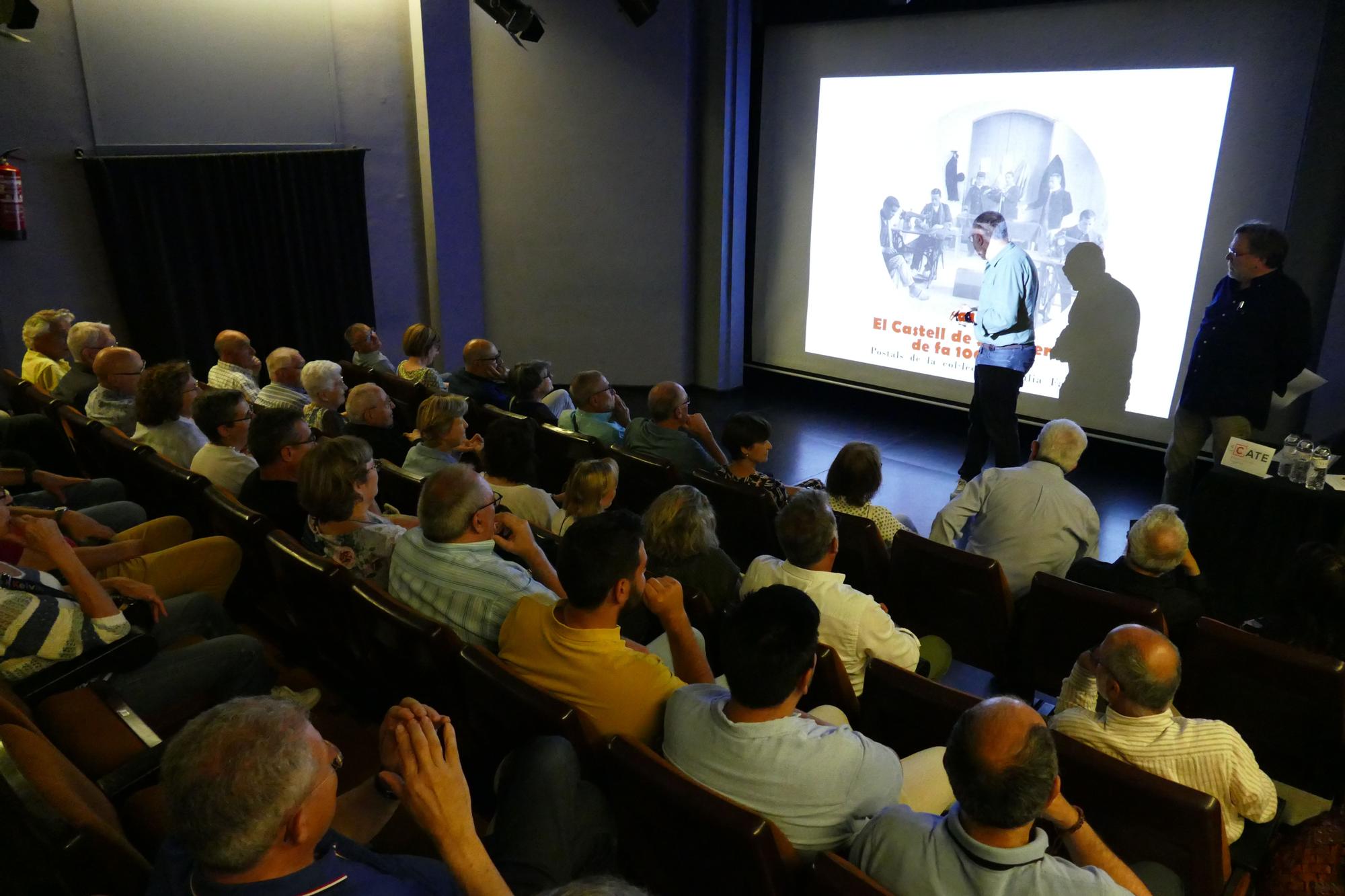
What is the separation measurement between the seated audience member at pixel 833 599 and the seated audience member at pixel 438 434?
1661 millimetres

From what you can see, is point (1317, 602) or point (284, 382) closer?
point (1317, 602)

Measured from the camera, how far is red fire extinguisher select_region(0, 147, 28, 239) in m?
5.29

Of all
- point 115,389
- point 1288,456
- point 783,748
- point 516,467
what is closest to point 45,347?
point 115,389

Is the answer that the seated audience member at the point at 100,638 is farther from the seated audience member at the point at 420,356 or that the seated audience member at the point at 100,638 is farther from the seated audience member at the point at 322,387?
the seated audience member at the point at 420,356

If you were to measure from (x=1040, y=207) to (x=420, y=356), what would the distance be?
4198 millimetres

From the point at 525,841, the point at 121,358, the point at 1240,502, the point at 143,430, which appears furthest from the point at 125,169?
the point at 1240,502

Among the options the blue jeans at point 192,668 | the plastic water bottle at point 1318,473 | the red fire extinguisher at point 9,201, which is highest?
the red fire extinguisher at point 9,201

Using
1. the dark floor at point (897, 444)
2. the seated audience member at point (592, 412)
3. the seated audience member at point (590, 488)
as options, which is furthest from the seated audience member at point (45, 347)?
the dark floor at point (897, 444)

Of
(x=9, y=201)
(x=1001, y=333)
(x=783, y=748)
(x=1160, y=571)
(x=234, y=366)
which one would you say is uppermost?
(x=9, y=201)

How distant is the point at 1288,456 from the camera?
391 centimetres

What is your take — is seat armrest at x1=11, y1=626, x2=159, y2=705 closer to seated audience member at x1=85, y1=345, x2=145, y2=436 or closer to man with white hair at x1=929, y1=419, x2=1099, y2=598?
seated audience member at x1=85, y1=345, x2=145, y2=436

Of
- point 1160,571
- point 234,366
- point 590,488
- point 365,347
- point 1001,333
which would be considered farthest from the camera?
point 365,347

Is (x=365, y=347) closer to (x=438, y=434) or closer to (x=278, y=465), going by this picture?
(x=438, y=434)

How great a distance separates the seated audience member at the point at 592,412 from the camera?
457 centimetres
